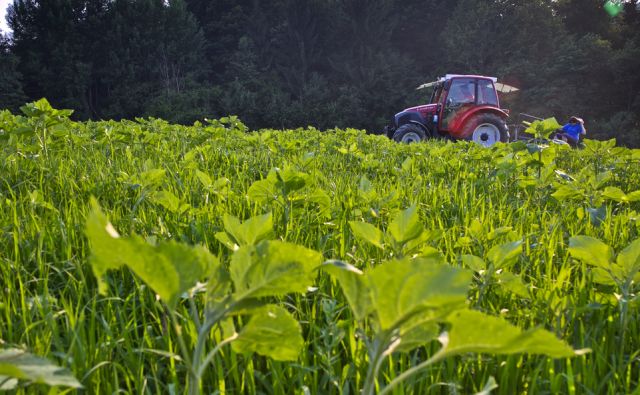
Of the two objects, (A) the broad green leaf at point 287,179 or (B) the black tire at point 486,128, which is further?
(B) the black tire at point 486,128

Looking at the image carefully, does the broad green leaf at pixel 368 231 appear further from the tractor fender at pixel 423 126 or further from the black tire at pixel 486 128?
the tractor fender at pixel 423 126

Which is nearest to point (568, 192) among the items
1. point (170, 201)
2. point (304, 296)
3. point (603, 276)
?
point (603, 276)

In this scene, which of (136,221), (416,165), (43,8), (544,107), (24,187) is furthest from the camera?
(43,8)

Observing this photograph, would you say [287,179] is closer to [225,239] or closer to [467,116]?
[225,239]

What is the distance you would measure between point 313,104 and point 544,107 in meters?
13.1

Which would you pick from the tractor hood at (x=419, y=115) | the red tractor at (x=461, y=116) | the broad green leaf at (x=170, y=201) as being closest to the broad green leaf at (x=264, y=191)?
the broad green leaf at (x=170, y=201)

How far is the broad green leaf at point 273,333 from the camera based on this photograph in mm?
492

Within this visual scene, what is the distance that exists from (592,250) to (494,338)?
0.73 meters

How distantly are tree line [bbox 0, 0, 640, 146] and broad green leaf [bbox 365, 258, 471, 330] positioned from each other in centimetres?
2597

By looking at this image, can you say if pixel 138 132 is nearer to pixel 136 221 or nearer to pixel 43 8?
pixel 136 221

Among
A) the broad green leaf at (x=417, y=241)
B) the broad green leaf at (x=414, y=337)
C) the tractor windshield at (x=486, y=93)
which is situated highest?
the tractor windshield at (x=486, y=93)

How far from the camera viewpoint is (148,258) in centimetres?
41

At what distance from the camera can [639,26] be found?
31359 millimetres

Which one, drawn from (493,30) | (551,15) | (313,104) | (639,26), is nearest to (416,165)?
(313,104)
